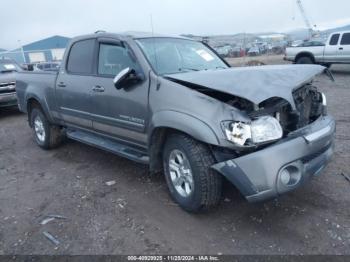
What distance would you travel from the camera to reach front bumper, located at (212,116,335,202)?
2.63 metres

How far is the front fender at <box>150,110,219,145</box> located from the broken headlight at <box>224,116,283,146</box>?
142 mm

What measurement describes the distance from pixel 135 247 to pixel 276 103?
183cm

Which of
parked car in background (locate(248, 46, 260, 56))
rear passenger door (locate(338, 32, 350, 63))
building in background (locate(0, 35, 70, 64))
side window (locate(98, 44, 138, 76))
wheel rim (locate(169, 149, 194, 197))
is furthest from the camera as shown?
parked car in background (locate(248, 46, 260, 56))

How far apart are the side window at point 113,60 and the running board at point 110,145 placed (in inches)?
35.7

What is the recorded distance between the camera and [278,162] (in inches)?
104

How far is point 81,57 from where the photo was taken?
4660 mm

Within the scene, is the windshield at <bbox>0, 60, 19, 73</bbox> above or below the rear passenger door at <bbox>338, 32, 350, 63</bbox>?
above

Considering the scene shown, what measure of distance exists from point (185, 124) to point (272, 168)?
2.79ft

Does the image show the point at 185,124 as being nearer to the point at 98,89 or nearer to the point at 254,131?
the point at 254,131

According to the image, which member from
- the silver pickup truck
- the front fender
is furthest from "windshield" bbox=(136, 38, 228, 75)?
the front fender

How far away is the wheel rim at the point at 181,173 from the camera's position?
3203 mm

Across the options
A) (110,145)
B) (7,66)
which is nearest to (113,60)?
(110,145)

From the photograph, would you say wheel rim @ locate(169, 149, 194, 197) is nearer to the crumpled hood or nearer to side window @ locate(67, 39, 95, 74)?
the crumpled hood

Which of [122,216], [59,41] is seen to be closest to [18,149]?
[122,216]
